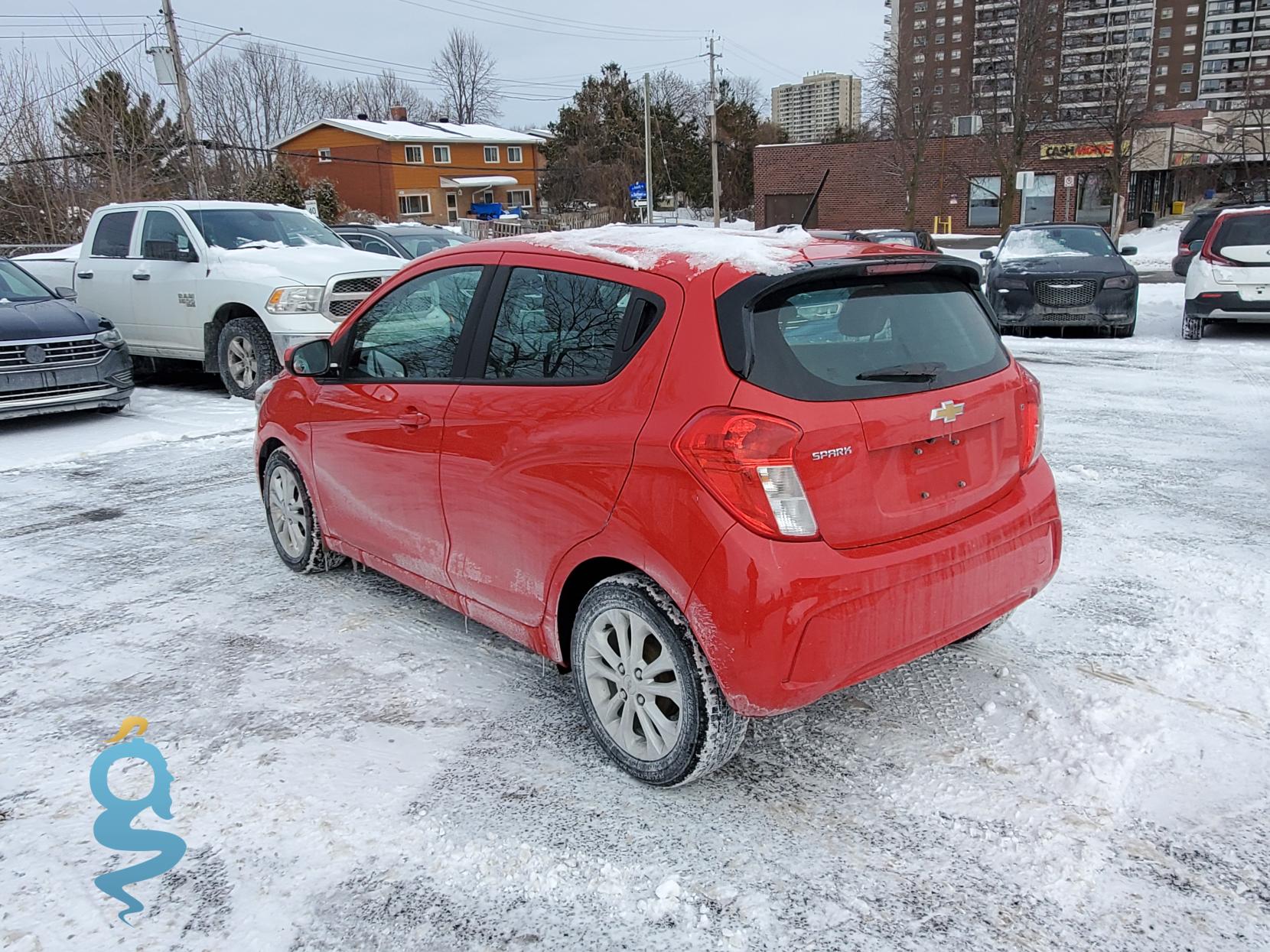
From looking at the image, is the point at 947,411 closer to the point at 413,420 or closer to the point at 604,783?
the point at 604,783

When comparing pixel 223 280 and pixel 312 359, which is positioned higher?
pixel 223 280

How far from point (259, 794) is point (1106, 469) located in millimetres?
5769

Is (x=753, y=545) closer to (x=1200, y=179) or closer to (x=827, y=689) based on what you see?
(x=827, y=689)

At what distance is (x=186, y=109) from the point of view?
78.9 feet

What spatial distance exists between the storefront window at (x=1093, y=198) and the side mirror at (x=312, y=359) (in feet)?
157

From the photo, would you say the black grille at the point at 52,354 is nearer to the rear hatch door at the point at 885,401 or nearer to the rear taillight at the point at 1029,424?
the rear hatch door at the point at 885,401

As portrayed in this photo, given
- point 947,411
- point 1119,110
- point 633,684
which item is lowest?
point 633,684

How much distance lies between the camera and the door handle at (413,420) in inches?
146

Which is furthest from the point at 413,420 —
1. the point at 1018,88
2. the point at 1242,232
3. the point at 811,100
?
the point at 811,100

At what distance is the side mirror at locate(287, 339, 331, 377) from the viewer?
14.2 feet

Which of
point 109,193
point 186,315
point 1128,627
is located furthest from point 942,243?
point 1128,627

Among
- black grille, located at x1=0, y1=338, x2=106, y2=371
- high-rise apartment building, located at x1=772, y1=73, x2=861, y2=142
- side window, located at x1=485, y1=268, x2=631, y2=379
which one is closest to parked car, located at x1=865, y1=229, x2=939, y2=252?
black grille, located at x1=0, y1=338, x2=106, y2=371

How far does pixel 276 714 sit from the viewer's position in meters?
3.58

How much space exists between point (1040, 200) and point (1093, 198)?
276 centimetres
